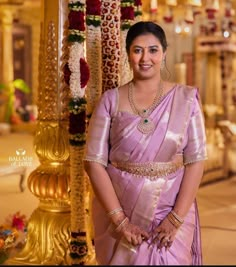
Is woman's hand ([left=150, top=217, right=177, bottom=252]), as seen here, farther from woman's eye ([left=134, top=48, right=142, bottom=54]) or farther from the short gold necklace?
woman's eye ([left=134, top=48, right=142, bottom=54])

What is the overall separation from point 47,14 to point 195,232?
166 cm

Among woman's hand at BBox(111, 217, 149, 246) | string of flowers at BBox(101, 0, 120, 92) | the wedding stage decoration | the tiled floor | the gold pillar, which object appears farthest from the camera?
the tiled floor

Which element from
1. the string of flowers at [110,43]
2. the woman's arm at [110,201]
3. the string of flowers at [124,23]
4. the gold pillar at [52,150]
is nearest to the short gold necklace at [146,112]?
the woman's arm at [110,201]

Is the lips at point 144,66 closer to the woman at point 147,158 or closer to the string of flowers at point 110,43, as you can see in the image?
the woman at point 147,158

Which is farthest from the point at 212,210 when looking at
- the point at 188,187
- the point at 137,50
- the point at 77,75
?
the point at 137,50

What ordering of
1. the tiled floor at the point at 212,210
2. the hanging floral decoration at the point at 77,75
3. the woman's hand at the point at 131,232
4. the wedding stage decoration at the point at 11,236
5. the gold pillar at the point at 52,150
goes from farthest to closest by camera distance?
the tiled floor at the point at 212,210 < the wedding stage decoration at the point at 11,236 < the gold pillar at the point at 52,150 < the hanging floral decoration at the point at 77,75 < the woman's hand at the point at 131,232

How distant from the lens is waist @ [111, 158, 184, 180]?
2.37 m

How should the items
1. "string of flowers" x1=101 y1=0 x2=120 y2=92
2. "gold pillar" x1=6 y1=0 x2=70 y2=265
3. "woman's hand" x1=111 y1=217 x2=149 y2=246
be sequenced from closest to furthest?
"woman's hand" x1=111 y1=217 x2=149 y2=246, "string of flowers" x1=101 y1=0 x2=120 y2=92, "gold pillar" x1=6 y1=0 x2=70 y2=265

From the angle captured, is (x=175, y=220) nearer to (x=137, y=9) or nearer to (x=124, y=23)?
(x=124, y=23)

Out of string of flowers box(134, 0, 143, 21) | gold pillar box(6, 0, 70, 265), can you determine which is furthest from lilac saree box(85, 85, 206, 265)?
string of flowers box(134, 0, 143, 21)

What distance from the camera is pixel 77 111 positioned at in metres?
3.14

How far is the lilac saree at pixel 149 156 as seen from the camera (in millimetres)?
2322

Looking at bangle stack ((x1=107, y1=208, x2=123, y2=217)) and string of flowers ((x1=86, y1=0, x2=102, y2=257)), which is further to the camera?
string of flowers ((x1=86, y1=0, x2=102, y2=257))

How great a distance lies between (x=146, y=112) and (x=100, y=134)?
0.21m
